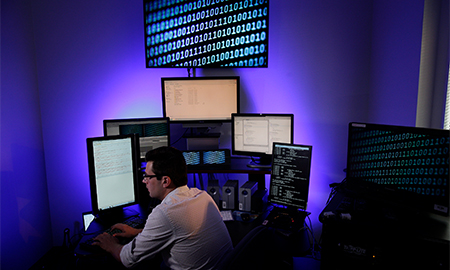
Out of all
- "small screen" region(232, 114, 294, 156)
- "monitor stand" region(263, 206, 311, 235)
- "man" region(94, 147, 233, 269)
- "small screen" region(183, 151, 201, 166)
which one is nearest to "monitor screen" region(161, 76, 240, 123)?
"small screen" region(232, 114, 294, 156)

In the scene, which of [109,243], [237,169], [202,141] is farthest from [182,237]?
[202,141]

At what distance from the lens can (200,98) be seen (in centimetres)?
264

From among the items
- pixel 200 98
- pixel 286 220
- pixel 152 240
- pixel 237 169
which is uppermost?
pixel 200 98

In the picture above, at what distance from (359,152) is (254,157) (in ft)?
3.38

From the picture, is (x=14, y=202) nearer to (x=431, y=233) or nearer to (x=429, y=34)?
(x=431, y=233)

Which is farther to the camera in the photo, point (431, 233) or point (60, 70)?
point (60, 70)

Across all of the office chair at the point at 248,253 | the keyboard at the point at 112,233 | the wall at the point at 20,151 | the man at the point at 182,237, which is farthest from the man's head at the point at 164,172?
the wall at the point at 20,151

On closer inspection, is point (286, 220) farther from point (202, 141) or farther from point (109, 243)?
point (109, 243)

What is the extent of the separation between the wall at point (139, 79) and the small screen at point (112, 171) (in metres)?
0.96

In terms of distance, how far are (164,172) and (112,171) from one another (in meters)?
0.56

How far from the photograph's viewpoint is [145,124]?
8.05 feet

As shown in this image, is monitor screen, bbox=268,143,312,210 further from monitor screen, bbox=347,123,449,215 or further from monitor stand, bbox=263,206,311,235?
monitor screen, bbox=347,123,449,215

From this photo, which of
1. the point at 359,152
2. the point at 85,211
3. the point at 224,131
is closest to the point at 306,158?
the point at 359,152

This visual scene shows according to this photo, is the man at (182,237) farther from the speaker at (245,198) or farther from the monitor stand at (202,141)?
the monitor stand at (202,141)
